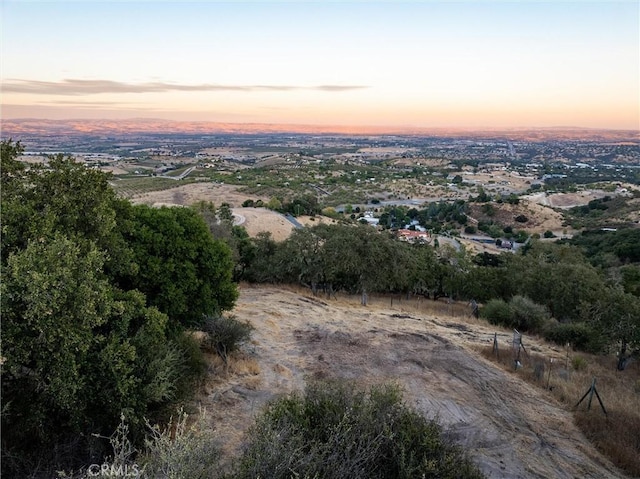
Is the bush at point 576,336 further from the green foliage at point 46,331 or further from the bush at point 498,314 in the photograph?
the green foliage at point 46,331

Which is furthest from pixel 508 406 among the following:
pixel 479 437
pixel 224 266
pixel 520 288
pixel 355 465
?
pixel 520 288

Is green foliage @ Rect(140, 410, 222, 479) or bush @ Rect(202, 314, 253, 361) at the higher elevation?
green foliage @ Rect(140, 410, 222, 479)

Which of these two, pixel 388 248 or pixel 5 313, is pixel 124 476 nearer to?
pixel 5 313

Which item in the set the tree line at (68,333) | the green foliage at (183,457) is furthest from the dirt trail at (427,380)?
the green foliage at (183,457)

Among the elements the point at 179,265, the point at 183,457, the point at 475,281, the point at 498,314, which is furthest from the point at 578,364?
the point at 183,457

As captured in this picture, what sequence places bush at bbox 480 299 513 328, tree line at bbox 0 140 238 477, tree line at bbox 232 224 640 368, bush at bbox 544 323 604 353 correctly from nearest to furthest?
tree line at bbox 0 140 238 477
tree line at bbox 232 224 640 368
bush at bbox 544 323 604 353
bush at bbox 480 299 513 328

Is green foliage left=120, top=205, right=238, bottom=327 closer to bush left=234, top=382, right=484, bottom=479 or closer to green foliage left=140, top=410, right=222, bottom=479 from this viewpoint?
bush left=234, top=382, right=484, bottom=479

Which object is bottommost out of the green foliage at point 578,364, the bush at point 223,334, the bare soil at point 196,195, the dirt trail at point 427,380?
the bare soil at point 196,195

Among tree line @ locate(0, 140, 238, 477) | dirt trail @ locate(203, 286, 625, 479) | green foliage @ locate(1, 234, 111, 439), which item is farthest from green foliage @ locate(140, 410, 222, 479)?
dirt trail @ locate(203, 286, 625, 479)
